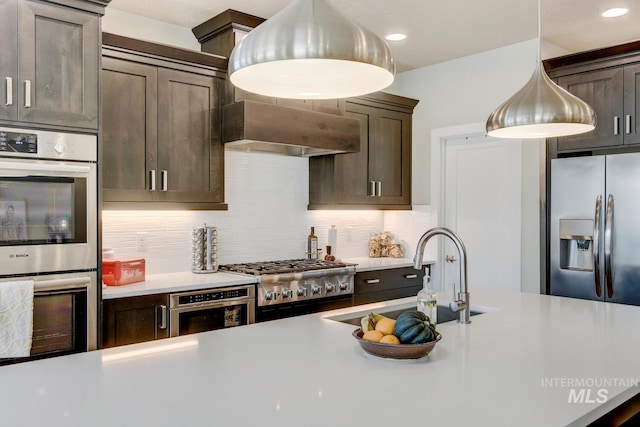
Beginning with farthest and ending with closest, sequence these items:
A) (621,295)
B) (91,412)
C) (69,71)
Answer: (621,295) < (69,71) < (91,412)

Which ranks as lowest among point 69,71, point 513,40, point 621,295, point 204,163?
point 621,295

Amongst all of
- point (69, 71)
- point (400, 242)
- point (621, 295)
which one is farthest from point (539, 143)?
point (69, 71)

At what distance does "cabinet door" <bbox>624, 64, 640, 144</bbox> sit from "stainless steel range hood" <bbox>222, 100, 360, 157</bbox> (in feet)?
6.30

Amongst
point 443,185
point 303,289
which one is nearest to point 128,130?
point 303,289

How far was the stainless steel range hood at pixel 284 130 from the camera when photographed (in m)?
3.58

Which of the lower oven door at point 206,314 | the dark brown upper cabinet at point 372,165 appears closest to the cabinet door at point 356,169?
the dark brown upper cabinet at point 372,165

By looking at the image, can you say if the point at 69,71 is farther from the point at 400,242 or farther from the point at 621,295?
the point at 621,295

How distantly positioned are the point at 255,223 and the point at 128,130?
4.46ft

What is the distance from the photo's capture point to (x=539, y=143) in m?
4.21

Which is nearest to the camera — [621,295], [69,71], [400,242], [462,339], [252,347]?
[252,347]

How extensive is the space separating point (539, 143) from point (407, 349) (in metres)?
3.08

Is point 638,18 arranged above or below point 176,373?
above

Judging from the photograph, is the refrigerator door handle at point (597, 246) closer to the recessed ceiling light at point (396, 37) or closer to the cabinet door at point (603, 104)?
the cabinet door at point (603, 104)

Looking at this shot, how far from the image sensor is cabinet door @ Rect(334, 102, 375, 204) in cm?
455
